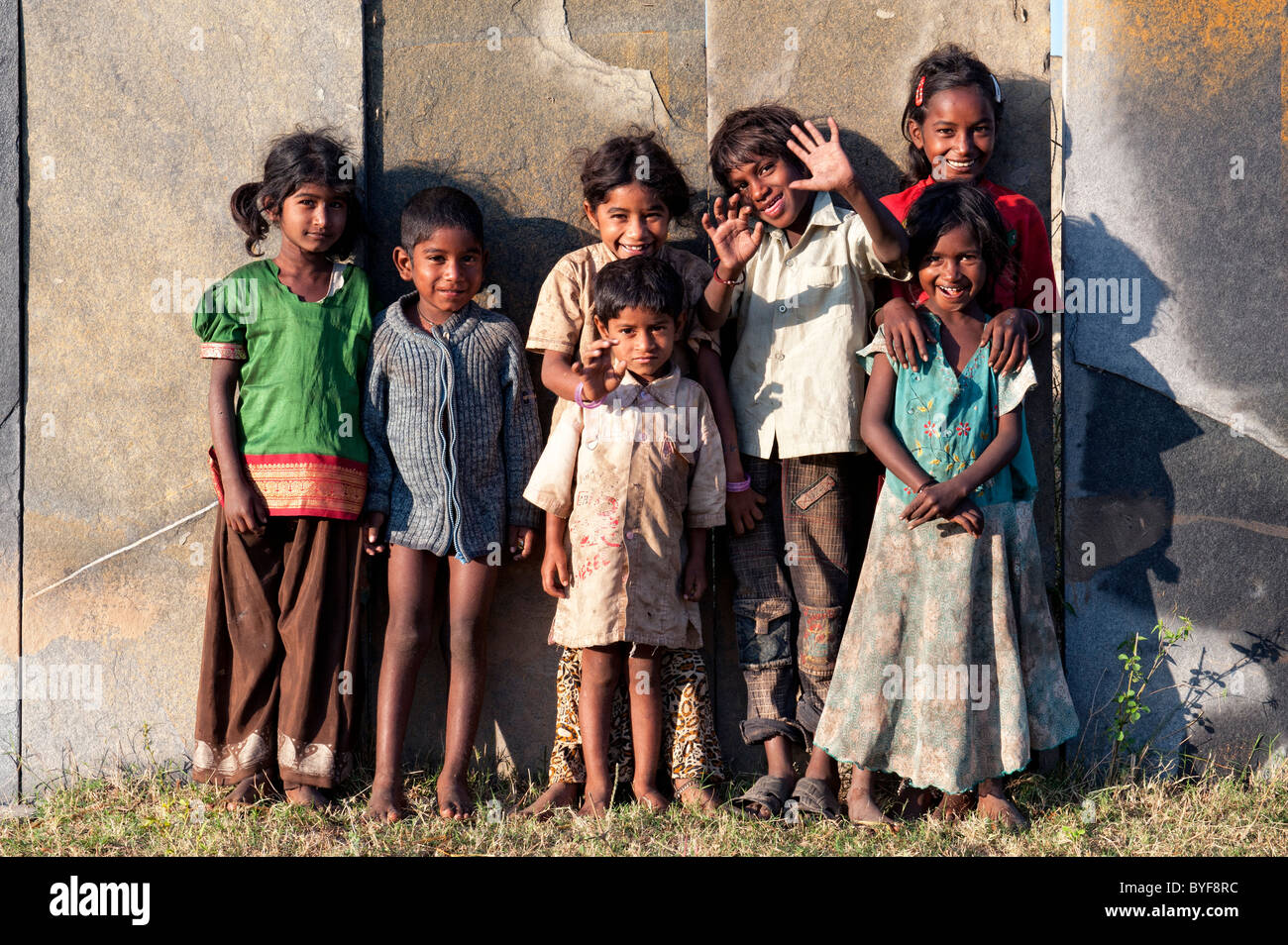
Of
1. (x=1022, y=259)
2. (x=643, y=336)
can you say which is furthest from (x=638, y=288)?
(x=1022, y=259)

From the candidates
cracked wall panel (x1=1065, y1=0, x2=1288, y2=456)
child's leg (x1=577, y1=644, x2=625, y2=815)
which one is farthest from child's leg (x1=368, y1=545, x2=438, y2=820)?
cracked wall panel (x1=1065, y1=0, x2=1288, y2=456)

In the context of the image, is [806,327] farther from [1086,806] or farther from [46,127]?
[46,127]

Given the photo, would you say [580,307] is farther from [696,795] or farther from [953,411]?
[696,795]

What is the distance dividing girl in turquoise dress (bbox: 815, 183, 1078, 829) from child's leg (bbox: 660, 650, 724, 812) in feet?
1.31

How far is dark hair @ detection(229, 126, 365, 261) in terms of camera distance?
3.71 metres

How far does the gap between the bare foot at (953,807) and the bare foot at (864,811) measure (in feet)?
0.50

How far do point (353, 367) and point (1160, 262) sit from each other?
2.72m

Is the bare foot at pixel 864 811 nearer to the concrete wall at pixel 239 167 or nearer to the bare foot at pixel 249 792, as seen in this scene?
the concrete wall at pixel 239 167

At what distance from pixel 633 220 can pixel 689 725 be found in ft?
5.42

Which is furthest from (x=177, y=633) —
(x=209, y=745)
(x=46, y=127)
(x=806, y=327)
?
(x=806, y=327)

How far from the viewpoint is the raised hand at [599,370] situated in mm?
3281

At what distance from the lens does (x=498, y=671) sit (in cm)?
396

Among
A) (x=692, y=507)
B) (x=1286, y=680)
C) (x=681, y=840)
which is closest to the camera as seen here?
(x=681, y=840)

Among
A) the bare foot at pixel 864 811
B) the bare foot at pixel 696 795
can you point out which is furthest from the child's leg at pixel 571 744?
the bare foot at pixel 864 811
